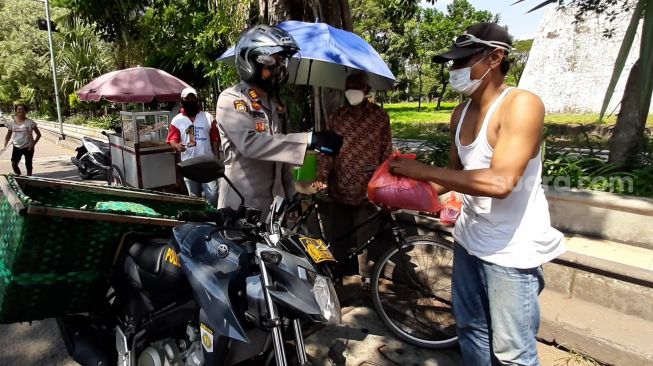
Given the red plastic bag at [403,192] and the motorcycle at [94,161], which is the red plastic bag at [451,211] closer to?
the red plastic bag at [403,192]

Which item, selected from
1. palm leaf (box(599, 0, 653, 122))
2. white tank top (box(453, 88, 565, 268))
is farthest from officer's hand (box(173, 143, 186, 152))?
palm leaf (box(599, 0, 653, 122))

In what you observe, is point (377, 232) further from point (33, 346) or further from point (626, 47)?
point (33, 346)

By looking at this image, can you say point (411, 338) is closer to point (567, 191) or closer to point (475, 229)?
point (475, 229)

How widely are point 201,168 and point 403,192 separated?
107 cm

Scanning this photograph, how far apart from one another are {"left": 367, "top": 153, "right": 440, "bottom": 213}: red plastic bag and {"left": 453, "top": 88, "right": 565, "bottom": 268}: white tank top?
37 centimetres

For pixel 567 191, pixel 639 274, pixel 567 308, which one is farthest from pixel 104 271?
pixel 567 191

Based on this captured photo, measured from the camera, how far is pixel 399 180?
213cm

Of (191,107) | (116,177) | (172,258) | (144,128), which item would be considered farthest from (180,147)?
(172,258)

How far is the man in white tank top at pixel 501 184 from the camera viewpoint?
153cm

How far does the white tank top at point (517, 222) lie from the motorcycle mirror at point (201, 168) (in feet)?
3.44

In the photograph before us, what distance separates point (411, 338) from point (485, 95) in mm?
1927

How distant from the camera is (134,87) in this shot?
8164mm

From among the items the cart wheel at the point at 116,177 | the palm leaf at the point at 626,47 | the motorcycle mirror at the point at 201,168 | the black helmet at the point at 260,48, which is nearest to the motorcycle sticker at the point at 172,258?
the motorcycle mirror at the point at 201,168

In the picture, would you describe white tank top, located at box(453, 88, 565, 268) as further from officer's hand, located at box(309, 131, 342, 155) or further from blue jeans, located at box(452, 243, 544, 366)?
officer's hand, located at box(309, 131, 342, 155)
